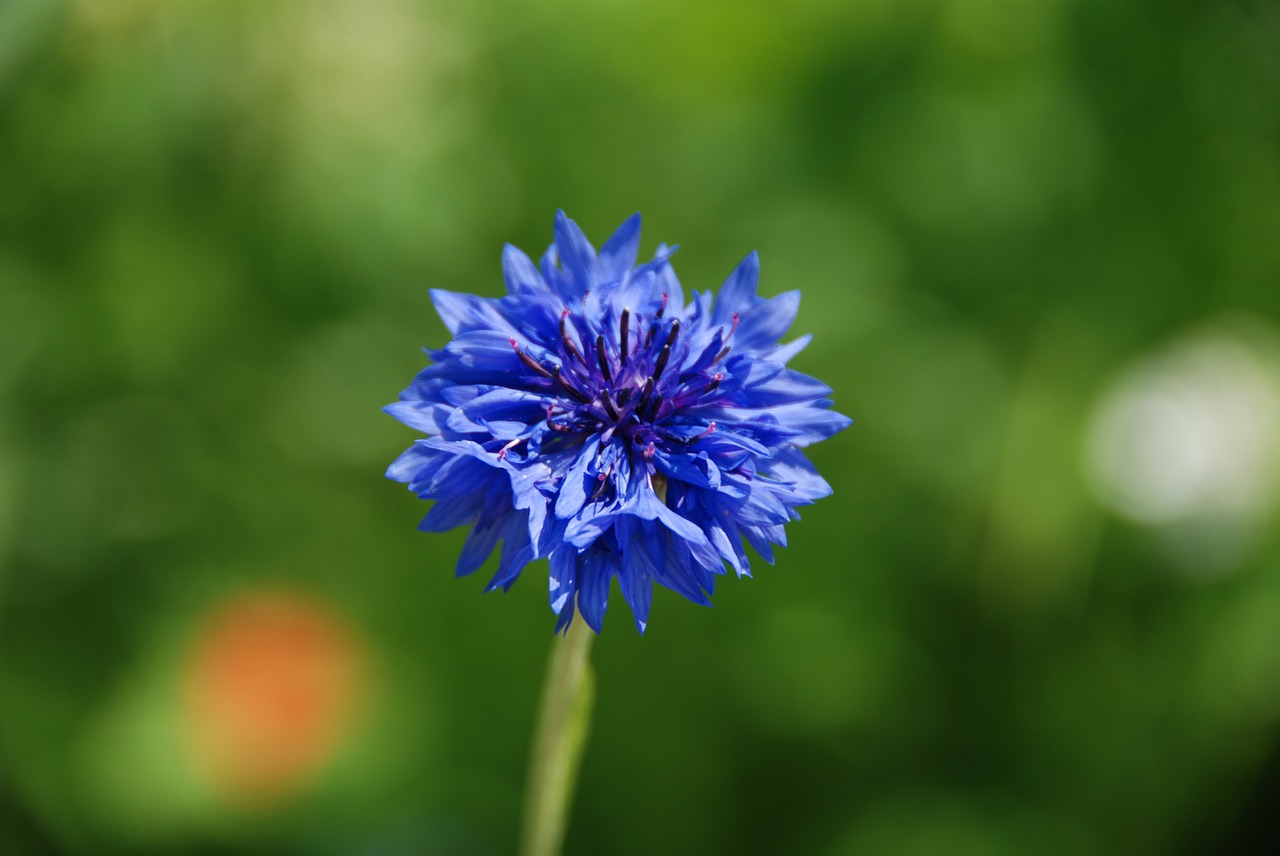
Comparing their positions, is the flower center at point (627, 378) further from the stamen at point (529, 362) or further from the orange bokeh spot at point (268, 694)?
the orange bokeh spot at point (268, 694)

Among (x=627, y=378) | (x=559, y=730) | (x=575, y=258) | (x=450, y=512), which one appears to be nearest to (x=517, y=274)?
(x=575, y=258)

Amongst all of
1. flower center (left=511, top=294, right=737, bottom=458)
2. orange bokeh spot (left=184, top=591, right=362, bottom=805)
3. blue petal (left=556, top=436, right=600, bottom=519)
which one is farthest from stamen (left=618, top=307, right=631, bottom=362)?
orange bokeh spot (left=184, top=591, right=362, bottom=805)

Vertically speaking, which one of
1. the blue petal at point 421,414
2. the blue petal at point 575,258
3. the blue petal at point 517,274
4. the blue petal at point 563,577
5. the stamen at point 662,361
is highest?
the blue petal at point 575,258

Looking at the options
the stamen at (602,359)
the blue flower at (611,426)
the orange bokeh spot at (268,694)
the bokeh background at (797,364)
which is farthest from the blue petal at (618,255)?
the orange bokeh spot at (268,694)

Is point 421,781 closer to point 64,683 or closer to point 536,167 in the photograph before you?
point 64,683

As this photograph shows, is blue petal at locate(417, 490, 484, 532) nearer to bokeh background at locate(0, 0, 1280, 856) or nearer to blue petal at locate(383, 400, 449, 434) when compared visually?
blue petal at locate(383, 400, 449, 434)

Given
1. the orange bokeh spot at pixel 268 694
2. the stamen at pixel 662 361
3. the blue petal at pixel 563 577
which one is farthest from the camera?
the orange bokeh spot at pixel 268 694
